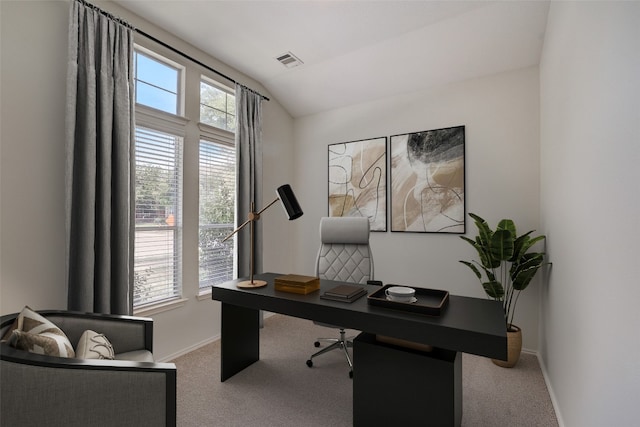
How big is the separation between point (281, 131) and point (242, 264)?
190 cm

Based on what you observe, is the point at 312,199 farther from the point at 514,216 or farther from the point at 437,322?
the point at 437,322

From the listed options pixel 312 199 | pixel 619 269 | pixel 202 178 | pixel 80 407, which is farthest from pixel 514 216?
pixel 80 407

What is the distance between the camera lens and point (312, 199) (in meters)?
4.20

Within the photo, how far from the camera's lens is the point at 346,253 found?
292 cm

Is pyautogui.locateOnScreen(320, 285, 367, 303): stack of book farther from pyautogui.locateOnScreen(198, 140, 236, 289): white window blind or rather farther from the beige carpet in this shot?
pyautogui.locateOnScreen(198, 140, 236, 289): white window blind

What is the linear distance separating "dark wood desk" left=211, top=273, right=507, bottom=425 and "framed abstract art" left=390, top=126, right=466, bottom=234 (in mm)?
1466

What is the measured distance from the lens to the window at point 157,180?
2.58m

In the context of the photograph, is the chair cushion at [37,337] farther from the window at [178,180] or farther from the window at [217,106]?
the window at [217,106]

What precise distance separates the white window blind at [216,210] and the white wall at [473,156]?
1.49 metres

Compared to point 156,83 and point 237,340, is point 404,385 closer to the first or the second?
point 237,340

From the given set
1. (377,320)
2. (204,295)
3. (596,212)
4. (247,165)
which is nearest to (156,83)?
(247,165)

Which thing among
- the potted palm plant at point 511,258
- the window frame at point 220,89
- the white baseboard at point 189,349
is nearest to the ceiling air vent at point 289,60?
the window frame at point 220,89

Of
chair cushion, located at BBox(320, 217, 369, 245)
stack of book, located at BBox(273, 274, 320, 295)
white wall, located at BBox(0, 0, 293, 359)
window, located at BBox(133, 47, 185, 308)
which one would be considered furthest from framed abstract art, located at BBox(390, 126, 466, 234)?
white wall, located at BBox(0, 0, 293, 359)

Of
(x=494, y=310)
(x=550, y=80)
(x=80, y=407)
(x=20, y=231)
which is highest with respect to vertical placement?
(x=550, y=80)
